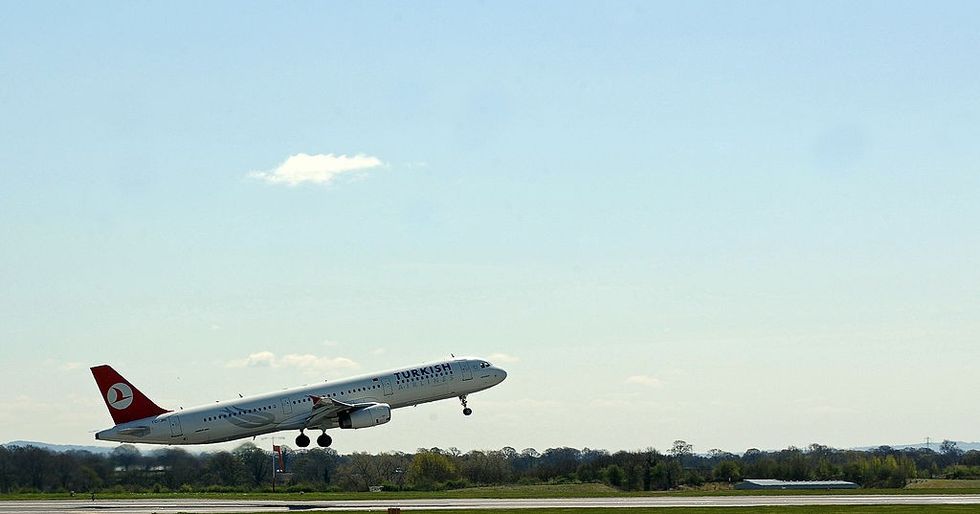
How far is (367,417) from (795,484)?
1367 inches

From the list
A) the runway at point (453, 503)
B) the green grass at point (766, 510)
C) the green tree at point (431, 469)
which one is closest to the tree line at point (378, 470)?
the green tree at point (431, 469)

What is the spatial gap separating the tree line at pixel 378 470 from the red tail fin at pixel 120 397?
3.87 m

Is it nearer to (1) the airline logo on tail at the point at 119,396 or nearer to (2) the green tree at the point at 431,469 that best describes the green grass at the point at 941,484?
(2) the green tree at the point at 431,469

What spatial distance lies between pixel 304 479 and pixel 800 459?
45.6 m

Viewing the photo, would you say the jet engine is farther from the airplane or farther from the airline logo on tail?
the airline logo on tail

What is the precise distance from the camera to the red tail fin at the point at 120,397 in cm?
9231

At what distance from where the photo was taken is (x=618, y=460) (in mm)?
114438

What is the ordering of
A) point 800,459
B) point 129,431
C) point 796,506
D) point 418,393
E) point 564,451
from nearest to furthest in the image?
point 796,506, point 129,431, point 418,393, point 800,459, point 564,451

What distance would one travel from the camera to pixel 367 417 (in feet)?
315

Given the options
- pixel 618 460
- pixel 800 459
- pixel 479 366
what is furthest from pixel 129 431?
pixel 800 459

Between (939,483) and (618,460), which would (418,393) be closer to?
(618,460)

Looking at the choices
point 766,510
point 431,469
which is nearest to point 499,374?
point 431,469

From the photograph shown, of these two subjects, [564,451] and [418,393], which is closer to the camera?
[418,393]

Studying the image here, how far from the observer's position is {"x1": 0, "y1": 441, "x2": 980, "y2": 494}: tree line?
95.8 metres
